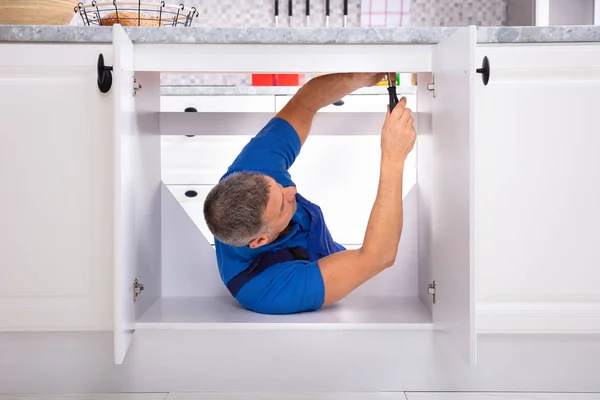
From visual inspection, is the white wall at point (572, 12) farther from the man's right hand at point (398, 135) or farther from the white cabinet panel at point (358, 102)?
the man's right hand at point (398, 135)

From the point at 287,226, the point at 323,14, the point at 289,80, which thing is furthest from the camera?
the point at 323,14

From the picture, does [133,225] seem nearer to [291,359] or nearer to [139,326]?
[139,326]

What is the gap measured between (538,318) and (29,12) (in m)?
1.28

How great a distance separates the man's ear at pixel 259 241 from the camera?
1.41 metres

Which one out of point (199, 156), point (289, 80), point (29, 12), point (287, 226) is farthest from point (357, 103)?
point (29, 12)

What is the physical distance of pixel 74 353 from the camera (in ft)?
4.50

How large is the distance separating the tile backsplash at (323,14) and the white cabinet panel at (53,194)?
5.71 ft

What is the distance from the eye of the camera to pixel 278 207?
1.41 metres

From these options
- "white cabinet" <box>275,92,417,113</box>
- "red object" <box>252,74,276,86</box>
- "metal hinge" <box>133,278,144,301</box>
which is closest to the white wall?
"white cabinet" <box>275,92,417,113</box>

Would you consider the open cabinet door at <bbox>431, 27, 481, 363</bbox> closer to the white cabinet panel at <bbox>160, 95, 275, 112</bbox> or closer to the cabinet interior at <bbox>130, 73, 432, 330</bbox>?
the cabinet interior at <bbox>130, 73, 432, 330</bbox>

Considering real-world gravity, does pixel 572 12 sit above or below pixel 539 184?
above

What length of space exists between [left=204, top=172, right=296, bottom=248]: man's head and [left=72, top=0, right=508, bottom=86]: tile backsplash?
5.60 ft

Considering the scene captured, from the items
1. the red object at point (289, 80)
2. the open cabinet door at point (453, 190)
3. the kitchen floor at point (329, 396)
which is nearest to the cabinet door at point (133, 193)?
the kitchen floor at point (329, 396)

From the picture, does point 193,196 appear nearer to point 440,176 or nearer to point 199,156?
point 199,156
